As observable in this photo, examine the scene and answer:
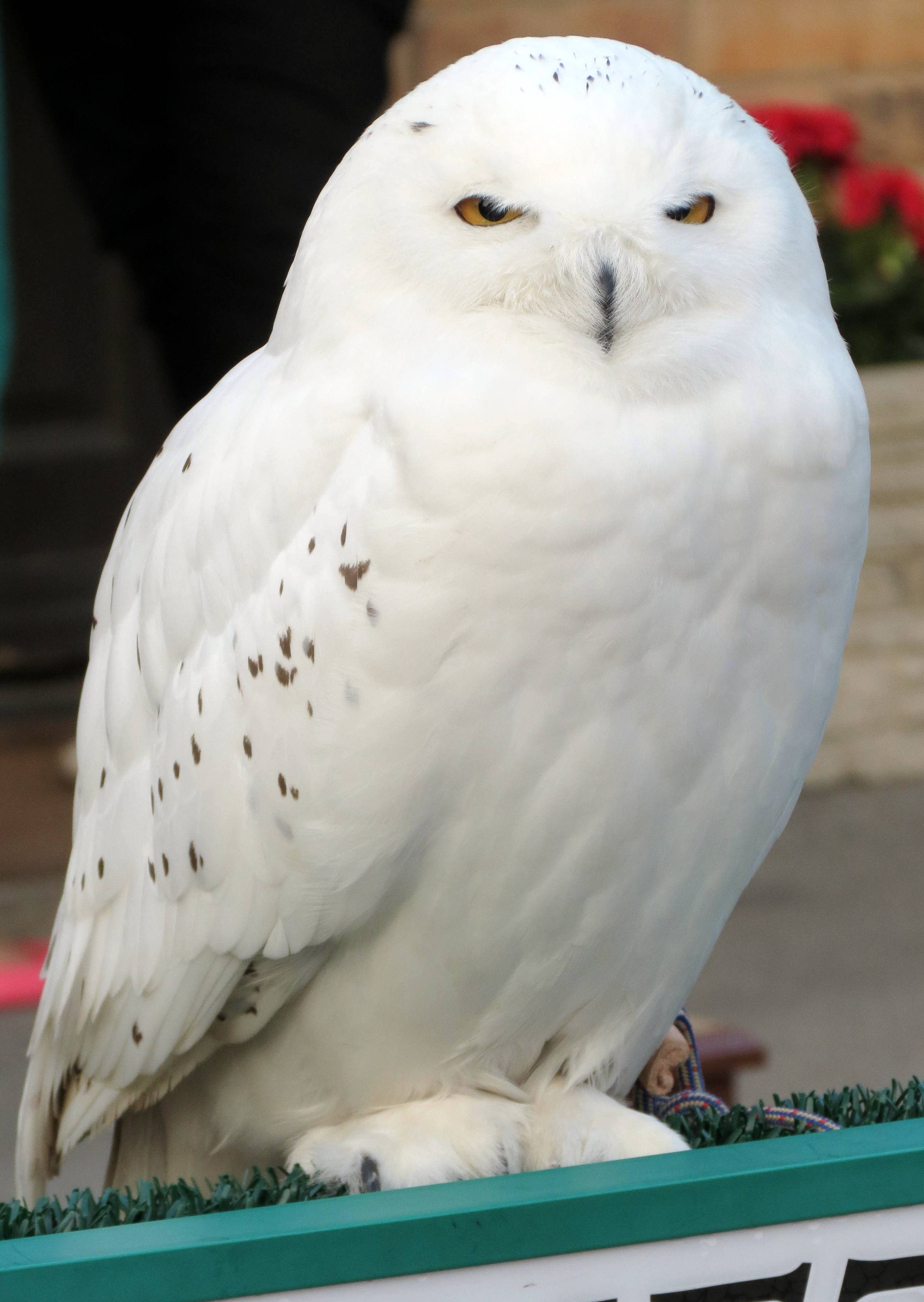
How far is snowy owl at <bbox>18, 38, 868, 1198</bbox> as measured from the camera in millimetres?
1154

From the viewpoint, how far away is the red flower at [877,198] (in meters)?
4.87

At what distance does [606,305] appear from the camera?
1164 millimetres

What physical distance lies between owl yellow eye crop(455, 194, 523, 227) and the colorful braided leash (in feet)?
2.52

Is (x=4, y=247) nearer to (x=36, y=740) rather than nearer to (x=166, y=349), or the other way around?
(x=166, y=349)

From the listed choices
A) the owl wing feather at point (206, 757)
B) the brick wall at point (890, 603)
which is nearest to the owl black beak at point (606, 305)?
the owl wing feather at point (206, 757)

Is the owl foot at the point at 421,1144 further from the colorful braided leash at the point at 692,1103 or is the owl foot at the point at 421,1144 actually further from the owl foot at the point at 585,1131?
the colorful braided leash at the point at 692,1103

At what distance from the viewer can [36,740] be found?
5.23 m

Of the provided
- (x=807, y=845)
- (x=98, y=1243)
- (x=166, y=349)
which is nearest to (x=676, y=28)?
(x=807, y=845)

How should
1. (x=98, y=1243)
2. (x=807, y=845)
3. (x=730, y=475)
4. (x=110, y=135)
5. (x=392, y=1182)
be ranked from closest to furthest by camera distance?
(x=98, y=1243) < (x=730, y=475) < (x=392, y=1182) < (x=110, y=135) < (x=807, y=845)

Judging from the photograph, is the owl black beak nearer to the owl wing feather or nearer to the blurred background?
the owl wing feather

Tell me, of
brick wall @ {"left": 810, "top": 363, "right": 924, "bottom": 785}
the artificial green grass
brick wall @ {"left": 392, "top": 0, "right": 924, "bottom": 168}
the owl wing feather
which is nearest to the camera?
the artificial green grass

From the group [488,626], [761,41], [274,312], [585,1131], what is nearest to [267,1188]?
[585,1131]

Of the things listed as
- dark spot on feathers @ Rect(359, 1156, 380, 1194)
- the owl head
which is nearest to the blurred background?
the owl head

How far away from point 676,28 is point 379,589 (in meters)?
4.19
